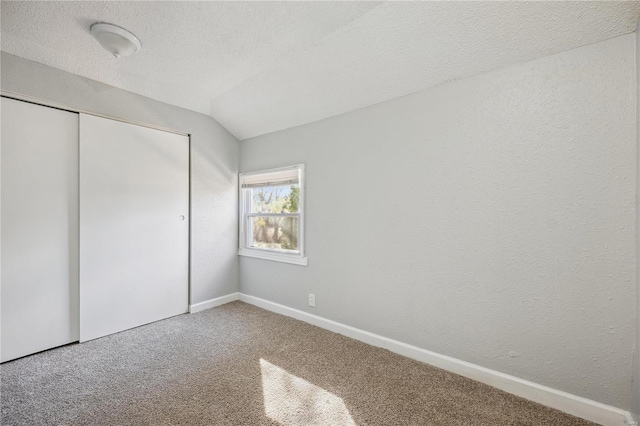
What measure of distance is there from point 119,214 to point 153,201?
0.33m

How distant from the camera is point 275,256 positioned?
319cm

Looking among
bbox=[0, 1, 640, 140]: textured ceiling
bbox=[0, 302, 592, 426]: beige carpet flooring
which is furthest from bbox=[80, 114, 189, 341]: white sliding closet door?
bbox=[0, 1, 640, 140]: textured ceiling

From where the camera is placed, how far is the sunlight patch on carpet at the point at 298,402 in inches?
61.7

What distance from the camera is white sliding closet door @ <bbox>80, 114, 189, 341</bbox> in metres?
2.45

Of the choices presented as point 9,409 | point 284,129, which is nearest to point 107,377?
point 9,409

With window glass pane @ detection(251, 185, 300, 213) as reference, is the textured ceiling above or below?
above

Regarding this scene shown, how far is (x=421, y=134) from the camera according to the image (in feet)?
7.11

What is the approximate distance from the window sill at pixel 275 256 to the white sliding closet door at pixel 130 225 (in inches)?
27.6

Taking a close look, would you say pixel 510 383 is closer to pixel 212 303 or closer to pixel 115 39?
pixel 212 303

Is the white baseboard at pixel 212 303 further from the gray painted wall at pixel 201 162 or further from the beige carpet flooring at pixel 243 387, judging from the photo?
the beige carpet flooring at pixel 243 387

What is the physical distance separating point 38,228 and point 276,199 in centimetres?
207

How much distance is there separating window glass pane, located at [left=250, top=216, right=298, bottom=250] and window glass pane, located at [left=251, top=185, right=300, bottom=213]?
0.10m

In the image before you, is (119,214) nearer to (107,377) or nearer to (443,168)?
(107,377)

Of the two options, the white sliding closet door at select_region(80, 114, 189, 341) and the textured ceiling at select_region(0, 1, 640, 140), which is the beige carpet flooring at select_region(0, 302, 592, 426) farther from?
the textured ceiling at select_region(0, 1, 640, 140)
